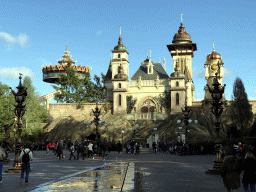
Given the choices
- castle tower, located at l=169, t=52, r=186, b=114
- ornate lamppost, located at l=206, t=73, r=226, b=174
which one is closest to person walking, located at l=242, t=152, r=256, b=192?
ornate lamppost, located at l=206, t=73, r=226, b=174

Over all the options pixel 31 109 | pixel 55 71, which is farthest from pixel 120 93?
pixel 55 71

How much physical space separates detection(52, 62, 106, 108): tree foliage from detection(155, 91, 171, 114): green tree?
13.7m

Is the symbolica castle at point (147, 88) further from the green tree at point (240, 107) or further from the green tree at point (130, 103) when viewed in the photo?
the green tree at point (240, 107)

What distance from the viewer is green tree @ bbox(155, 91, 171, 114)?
6590 centimetres

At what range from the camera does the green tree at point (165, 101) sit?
6590 cm

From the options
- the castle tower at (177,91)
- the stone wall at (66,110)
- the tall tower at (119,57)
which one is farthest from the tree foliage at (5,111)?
the castle tower at (177,91)

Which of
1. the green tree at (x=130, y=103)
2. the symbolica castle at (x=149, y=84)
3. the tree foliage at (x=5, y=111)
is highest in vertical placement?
the symbolica castle at (x=149, y=84)

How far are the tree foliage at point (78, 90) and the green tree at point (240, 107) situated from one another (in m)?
26.6

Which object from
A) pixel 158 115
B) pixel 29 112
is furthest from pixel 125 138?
pixel 29 112

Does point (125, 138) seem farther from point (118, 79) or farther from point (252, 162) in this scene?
point (252, 162)

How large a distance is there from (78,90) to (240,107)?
110 ft

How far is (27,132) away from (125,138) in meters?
17.5

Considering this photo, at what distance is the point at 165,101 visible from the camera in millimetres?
66062

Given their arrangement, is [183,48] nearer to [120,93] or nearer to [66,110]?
[120,93]
